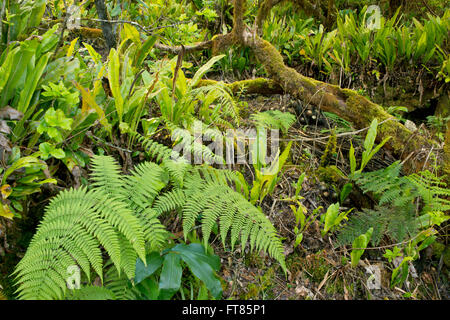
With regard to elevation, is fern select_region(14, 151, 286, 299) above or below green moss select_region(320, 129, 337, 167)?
above

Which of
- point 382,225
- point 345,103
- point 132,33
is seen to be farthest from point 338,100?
point 132,33

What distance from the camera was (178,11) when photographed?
368 centimetres

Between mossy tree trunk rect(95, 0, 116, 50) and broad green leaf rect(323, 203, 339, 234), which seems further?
mossy tree trunk rect(95, 0, 116, 50)

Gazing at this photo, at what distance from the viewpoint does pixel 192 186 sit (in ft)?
5.49

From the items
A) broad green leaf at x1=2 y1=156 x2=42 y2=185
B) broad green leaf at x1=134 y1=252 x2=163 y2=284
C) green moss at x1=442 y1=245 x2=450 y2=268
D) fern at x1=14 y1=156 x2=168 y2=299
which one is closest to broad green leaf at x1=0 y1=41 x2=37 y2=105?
broad green leaf at x1=2 y1=156 x2=42 y2=185

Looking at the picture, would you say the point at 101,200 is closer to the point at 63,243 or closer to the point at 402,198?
the point at 63,243

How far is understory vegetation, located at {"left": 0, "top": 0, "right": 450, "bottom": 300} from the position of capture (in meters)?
1.38

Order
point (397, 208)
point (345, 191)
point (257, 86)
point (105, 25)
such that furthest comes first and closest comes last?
point (257, 86) → point (105, 25) → point (345, 191) → point (397, 208)

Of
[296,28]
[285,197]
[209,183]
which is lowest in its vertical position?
[285,197]

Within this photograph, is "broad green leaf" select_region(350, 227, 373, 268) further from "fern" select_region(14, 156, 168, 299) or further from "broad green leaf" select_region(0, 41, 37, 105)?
"broad green leaf" select_region(0, 41, 37, 105)

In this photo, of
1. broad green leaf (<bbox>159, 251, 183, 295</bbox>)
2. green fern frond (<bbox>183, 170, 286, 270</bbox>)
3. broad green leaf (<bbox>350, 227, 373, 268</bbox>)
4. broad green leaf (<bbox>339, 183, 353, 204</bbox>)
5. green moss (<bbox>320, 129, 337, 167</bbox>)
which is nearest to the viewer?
broad green leaf (<bbox>159, 251, 183, 295</bbox>)

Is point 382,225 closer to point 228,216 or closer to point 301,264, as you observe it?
point 301,264

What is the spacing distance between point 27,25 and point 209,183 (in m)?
1.64
